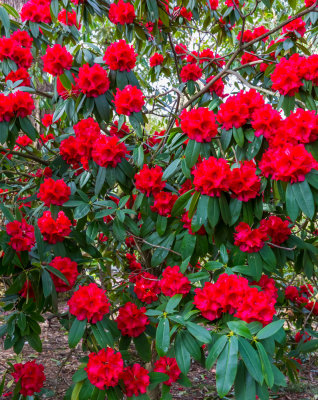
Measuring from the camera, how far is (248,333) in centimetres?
97

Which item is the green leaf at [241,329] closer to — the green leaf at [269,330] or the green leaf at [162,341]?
the green leaf at [269,330]

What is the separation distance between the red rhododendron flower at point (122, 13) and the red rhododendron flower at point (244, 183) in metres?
1.14

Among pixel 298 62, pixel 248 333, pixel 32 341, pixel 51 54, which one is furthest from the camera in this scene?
pixel 51 54

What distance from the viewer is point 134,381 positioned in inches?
53.3

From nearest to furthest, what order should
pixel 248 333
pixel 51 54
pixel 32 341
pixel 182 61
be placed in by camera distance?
pixel 248 333
pixel 32 341
pixel 51 54
pixel 182 61

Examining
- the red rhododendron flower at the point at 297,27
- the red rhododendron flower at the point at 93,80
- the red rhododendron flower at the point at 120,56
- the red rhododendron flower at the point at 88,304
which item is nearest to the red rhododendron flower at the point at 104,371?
the red rhododendron flower at the point at 88,304

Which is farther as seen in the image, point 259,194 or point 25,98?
point 25,98

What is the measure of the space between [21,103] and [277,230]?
105cm

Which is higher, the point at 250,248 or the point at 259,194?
the point at 259,194

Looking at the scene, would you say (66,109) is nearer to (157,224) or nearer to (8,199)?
(157,224)

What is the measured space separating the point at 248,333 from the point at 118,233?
0.70m

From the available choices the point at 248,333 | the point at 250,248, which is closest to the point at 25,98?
the point at 250,248

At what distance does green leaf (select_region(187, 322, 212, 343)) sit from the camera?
3.51 ft

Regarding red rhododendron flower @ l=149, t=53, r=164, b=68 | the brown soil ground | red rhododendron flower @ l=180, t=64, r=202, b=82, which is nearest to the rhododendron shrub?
red rhododendron flower @ l=180, t=64, r=202, b=82
